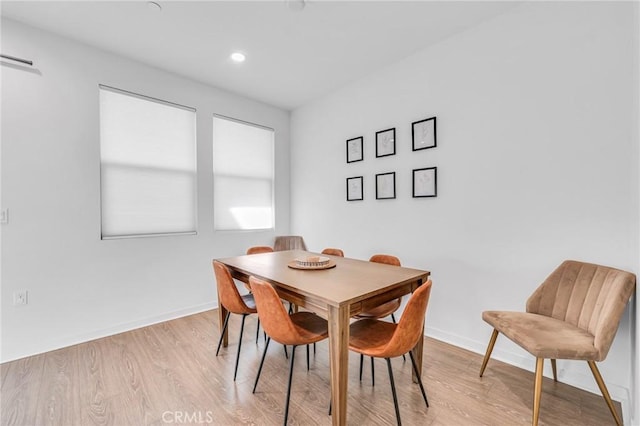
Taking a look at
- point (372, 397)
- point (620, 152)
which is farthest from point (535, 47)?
point (372, 397)

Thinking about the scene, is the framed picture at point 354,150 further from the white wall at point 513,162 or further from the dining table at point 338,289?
the dining table at point 338,289

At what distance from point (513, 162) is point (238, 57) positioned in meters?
2.73

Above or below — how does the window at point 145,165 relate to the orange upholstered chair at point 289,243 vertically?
above

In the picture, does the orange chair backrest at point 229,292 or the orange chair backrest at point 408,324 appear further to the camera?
the orange chair backrest at point 229,292

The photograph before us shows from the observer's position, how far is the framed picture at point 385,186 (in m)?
2.98

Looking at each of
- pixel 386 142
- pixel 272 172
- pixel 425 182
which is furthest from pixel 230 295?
pixel 272 172

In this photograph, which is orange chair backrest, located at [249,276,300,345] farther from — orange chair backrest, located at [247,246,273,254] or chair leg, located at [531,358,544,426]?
orange chair backrest, located at [247,246,273,254]

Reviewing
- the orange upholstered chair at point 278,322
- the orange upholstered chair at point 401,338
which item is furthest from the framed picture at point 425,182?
the orange upholstered chair at point 278,322

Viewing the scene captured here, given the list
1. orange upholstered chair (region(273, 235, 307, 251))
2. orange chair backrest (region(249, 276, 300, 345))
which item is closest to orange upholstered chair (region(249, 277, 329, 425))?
orange chair backrest (region(249, 276, 300, 345))

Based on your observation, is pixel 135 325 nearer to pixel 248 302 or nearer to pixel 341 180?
pixel 248 302

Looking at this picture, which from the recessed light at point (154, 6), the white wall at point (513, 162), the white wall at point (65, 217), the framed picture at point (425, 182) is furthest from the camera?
the framed picture at point (425, 182)

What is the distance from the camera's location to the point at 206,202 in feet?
11.4

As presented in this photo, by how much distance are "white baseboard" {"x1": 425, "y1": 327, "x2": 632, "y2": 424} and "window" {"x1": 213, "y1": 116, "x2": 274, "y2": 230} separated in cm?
266

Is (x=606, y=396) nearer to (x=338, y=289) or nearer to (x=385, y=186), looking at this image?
(x=338, y=289)
